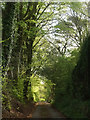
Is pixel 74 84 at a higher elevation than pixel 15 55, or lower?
lower

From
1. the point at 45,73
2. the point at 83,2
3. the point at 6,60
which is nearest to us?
the point at 6,60

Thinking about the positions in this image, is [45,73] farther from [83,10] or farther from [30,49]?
[83,10]

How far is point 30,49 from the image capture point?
59.0 feet

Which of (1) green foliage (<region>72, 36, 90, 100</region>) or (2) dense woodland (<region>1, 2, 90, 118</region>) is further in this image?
(2) dense woodland (<region>1, 2, 90, 118</region>)

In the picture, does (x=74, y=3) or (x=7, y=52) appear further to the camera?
(x=74, y=3)

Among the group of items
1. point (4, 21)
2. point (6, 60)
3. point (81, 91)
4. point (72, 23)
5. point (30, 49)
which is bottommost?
point (81, 91)

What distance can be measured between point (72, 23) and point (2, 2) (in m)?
8.18

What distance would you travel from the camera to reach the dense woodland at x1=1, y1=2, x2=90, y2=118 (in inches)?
360

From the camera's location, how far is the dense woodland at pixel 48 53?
30.0 ft

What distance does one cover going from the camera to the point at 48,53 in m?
24.0

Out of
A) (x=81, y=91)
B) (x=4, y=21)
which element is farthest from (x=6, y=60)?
(x=81, y=91)

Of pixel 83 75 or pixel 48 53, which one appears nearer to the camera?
pixel 83 75

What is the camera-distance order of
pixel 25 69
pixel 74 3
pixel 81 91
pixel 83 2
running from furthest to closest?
pixel 25 69
pixel 83 2
pixel 74 3
pixel 81 91

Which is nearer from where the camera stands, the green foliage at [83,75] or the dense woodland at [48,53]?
the green foliage at [83,75]
